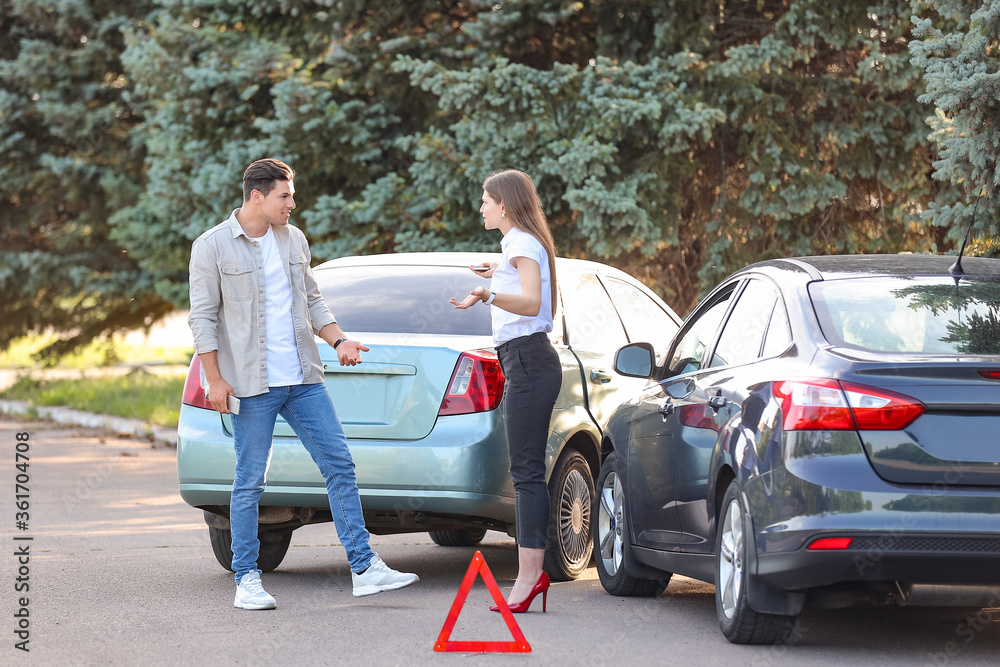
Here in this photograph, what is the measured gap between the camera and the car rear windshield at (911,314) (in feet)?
15.8

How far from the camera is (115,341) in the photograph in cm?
2234

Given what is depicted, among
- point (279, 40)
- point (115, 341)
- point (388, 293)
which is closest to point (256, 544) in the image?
point (388, 293)

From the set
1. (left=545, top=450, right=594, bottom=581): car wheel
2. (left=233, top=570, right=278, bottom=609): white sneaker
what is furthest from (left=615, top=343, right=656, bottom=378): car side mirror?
(left=233, top=570, right=278, bottom=609): white sneaker

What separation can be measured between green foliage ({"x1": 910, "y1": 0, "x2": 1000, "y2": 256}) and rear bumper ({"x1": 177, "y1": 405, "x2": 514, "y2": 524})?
3505mm

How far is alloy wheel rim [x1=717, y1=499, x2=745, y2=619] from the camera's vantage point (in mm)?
4953

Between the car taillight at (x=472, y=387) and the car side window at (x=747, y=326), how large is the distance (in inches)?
46.8

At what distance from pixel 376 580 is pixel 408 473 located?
0.54 meters

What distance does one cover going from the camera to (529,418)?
19.3 ft

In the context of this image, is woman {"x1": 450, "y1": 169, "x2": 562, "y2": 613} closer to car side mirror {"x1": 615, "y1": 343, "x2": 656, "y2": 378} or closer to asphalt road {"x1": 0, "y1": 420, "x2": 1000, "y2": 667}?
asphalt road {"x1": 0, "y1": 420, "x2": 1000, "y2": 667}

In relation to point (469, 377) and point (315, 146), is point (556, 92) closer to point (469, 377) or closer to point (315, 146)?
point (315, 146)

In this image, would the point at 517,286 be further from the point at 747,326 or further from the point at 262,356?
the point at 262,356
